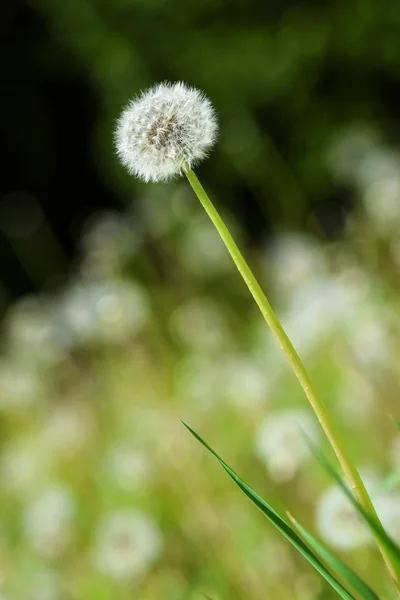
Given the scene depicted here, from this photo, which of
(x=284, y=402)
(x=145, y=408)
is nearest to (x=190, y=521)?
(x=284, y=402)

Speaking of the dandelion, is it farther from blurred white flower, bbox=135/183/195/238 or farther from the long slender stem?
blurred white flower, bbox=135/183/195/238

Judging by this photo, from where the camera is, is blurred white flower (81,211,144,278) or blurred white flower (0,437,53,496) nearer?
blurred white flower (0,437,53,496)

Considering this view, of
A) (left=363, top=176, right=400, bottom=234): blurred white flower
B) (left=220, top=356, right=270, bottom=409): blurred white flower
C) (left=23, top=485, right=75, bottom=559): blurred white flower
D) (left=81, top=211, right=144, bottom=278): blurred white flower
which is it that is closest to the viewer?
(left=23, top=485, right=75, bottom=559): blurred white flower

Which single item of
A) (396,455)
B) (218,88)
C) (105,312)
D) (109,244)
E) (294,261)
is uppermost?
(218,88)

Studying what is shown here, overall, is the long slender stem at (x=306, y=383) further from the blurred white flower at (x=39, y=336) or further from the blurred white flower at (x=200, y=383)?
the blurred white flower at (x=39, y=336)

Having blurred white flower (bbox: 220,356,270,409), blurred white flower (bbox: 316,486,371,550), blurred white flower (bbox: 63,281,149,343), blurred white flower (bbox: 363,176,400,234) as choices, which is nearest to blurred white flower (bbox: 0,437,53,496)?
blurred white flower (bbox: 63,281,149,343)

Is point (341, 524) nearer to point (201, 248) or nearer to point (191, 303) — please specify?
point (191, 303)

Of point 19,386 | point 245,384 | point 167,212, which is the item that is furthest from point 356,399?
point 167,212
